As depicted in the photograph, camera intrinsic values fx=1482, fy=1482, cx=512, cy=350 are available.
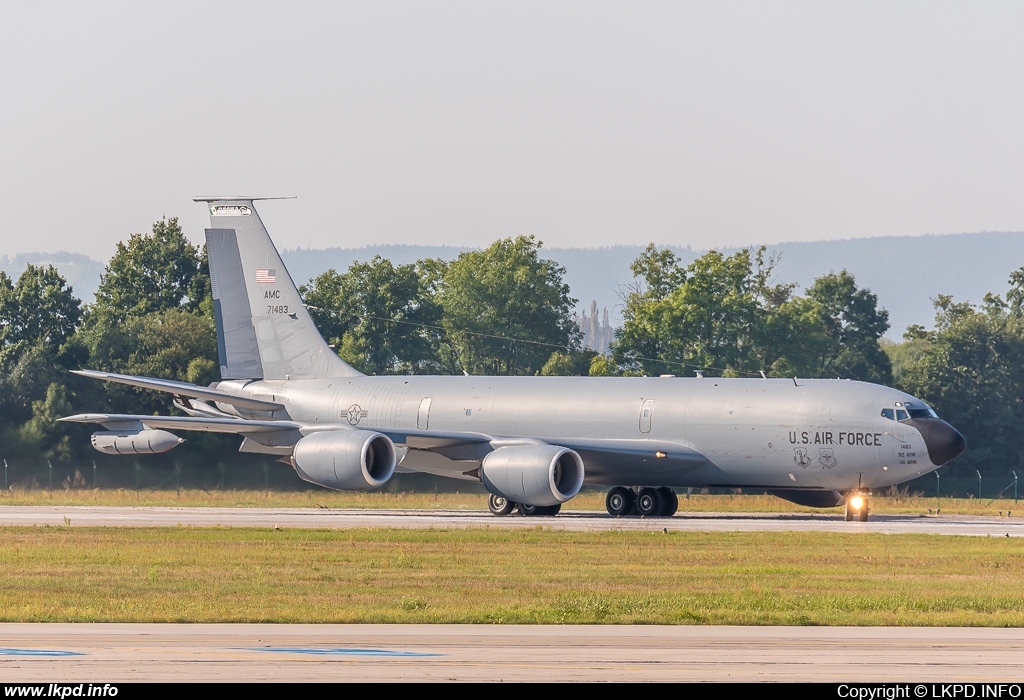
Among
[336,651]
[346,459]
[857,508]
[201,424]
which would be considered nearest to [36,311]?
[201,424]

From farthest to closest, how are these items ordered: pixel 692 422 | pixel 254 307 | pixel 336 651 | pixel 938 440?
pixel 254 307 → pixel 692 422 → pixel 938 440 → pixel 336 651

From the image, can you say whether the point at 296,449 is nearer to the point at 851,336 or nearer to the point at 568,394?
the point at 568,394

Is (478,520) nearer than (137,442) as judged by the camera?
Yes

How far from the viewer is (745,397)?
40656mm

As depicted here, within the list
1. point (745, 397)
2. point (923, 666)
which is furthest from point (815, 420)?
point (923, 666)

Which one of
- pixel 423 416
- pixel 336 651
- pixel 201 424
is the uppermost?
pixel 423 416

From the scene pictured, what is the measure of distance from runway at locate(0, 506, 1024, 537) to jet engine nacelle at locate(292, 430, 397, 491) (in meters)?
1.03

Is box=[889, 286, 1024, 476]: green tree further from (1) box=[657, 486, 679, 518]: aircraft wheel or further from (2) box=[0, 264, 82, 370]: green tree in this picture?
(2) box=[0, 264, 82, 370]: green tree

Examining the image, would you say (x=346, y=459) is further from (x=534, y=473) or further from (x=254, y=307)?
(x=254, y=307)

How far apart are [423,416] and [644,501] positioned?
7534mm

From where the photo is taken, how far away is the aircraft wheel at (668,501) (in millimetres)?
42531

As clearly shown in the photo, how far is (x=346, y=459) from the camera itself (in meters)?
40.0

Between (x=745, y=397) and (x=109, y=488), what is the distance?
92.6ft

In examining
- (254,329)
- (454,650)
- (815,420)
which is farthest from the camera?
(254,329)
